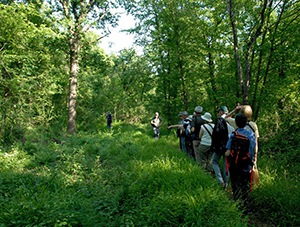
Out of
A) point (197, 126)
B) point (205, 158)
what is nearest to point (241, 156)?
point (205, 158)

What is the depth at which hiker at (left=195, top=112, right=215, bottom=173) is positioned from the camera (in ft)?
19.0

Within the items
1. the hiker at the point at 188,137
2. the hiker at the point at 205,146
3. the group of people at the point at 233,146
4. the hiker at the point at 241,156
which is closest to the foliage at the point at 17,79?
the hiker at the point at 188,137

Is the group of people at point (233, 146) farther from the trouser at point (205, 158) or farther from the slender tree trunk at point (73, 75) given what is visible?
the slender tree trunk at point (73, 75)

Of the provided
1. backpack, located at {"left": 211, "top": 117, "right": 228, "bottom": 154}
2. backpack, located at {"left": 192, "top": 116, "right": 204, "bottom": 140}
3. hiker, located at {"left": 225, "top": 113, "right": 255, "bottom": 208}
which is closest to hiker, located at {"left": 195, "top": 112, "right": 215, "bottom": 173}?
backpack, located at {"left": 192, "top": 116, "right": 204, "bottom": 140}

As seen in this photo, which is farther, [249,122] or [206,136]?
[206,136]

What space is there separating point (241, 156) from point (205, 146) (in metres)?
1.86

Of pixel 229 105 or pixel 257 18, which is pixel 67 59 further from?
pixel 257 18

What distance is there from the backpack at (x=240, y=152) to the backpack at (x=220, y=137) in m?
1.16

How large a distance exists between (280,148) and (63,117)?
16187mm

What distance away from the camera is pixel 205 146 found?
5.82 metres

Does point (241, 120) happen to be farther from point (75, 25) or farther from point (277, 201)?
point (75, 25)

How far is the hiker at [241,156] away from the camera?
3967mm

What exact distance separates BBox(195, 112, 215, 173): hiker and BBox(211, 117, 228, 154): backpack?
445 mm

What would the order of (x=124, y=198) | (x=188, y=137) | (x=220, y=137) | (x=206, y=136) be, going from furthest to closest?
(x=188, y=137), (x=206, y=136), (x=220, y=137), (x=124, y=198)
